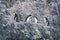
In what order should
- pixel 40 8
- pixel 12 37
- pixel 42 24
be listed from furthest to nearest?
pixel 40 8, pixel 42 24, pixel 12 37

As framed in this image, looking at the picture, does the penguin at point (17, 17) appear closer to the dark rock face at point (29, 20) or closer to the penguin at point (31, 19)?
the dark rock face at point (29, 20)

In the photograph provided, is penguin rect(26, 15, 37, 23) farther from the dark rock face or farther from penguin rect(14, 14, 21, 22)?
penguin rect(14, 14, 21, 22)

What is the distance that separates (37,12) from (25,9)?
38cm

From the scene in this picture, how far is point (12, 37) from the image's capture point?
5930 mm

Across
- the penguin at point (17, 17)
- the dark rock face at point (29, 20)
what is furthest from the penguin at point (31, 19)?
the penguin at point (17, 17)

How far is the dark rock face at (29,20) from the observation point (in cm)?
596

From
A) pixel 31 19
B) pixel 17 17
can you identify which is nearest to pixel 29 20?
pixel 31 19

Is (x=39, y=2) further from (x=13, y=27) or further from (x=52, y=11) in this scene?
(x=13, y=27)

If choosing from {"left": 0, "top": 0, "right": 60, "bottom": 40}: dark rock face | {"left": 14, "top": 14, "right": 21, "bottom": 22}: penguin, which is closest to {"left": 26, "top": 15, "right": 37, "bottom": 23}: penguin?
{"left": 0, "top": 0, "right": 60, "bottom": 40}: dark rock face

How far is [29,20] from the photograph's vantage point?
6.27 meters

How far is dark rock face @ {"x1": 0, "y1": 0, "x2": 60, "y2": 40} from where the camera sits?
235 inches

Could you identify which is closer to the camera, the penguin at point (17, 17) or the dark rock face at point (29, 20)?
the dark rock face at point (29, 20)

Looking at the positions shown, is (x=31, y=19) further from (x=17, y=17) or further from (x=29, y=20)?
(x=17, y=17)

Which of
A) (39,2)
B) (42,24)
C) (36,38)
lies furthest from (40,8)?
(36,38)
